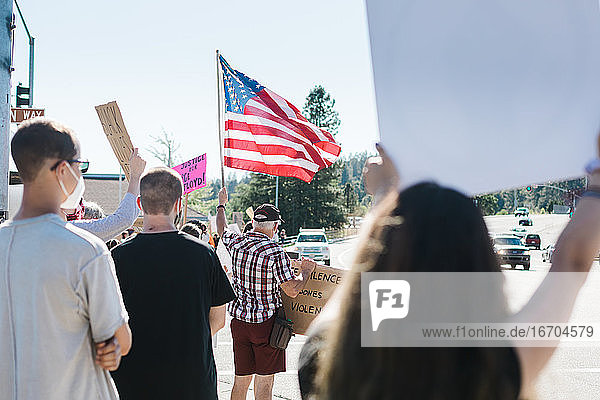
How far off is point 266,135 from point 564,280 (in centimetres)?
672

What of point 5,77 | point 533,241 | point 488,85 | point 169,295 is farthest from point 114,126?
point 533,241

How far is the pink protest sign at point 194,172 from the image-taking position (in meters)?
9.81

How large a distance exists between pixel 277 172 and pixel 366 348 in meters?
6.56

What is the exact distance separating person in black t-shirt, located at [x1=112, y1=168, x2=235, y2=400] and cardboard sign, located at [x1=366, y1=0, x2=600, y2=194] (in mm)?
2588

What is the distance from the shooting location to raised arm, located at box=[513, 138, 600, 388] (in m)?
1.23

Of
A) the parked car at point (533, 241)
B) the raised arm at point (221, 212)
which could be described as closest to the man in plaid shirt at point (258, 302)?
the raised arm at point (221, 212)

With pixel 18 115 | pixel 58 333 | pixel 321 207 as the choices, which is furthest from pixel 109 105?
pixel 321 207

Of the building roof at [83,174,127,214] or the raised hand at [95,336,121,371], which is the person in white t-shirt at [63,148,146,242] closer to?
the raised hand at [95,336,121,371]

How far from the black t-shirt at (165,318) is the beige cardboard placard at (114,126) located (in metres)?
3.21

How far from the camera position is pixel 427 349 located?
1.25m

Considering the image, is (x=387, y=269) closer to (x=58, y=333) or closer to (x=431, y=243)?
(x=431, y=243)

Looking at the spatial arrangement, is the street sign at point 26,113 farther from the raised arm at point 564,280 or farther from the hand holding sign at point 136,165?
the raised arm at point 564,280

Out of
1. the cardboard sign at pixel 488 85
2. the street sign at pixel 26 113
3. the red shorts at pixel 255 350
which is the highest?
the street sign at pixel 26 113

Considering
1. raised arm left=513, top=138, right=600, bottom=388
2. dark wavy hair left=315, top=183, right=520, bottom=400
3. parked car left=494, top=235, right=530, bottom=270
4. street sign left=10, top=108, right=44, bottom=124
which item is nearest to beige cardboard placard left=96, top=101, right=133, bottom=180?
street sign left=10, top=108, right=44, bottom=124
